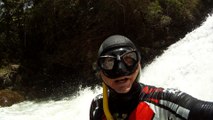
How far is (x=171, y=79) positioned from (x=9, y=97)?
18.7 ft

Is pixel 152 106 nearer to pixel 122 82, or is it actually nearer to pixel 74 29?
pixel 122 82

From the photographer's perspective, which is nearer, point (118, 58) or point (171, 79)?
point (118, 58)

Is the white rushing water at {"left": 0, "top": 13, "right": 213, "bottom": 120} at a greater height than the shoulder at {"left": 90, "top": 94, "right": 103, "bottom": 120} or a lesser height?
lesser

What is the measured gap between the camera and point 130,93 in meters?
1.78

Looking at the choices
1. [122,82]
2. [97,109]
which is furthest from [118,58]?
[97,109]

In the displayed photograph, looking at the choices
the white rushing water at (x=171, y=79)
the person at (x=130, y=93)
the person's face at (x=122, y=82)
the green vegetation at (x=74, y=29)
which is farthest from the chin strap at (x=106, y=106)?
the green vegetation at (x=74, y=29)

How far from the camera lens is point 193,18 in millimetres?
15250

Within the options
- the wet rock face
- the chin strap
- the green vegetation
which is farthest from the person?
the green vegetation

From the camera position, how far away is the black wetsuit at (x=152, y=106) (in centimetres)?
144

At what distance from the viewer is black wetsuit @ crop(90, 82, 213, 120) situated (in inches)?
56.5

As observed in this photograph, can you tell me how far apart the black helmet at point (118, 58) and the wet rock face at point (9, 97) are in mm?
10508

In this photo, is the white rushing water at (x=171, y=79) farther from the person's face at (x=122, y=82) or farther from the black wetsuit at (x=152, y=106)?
the person's face at (x=122, y=82)

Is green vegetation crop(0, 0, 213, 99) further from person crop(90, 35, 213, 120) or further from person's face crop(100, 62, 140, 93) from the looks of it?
person's face crop(100, 62, 140, 93)

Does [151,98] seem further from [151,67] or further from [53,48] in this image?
[53,48]
